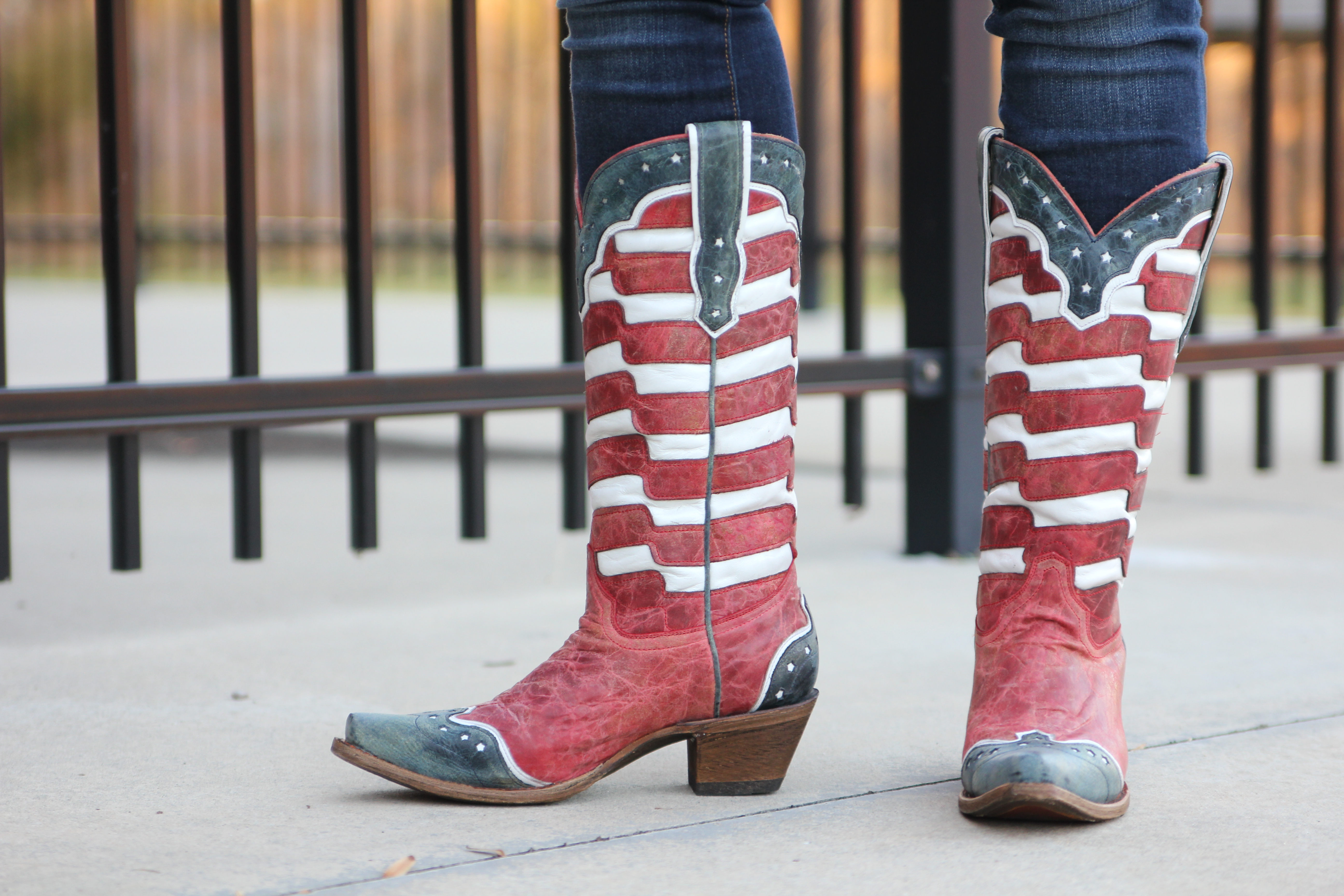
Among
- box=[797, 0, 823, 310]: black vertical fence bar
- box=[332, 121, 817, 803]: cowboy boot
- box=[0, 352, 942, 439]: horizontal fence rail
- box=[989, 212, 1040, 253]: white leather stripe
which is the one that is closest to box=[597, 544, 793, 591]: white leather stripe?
box=[332, 121, 817, 803]: cowboy boot

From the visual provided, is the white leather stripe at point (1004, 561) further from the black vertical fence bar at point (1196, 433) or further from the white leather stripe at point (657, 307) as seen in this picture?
the black vertical fence bar at point (1196, 433)

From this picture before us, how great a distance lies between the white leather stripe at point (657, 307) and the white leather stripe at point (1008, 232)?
0.84 ft

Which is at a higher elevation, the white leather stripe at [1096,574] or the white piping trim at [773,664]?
the white leather stripe at [1096,574]

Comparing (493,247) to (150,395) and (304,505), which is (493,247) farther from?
(150,395)

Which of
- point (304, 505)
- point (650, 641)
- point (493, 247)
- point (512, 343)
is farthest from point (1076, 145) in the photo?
point (493, 247)

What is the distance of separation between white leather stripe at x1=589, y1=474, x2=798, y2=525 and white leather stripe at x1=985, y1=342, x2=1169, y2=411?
8.4 inches

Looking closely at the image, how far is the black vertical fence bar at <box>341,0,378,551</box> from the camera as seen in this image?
1.89m

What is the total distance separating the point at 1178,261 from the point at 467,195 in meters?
1.05

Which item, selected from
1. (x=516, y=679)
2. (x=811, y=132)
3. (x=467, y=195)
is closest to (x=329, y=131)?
(x=811, y=132)

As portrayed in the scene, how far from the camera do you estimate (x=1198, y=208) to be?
115 cm

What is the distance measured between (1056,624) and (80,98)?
1027cm

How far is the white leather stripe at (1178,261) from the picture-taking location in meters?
1.15

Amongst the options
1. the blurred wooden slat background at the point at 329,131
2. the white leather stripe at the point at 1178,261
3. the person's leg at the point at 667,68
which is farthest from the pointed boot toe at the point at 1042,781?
the blurred wooden slat background at the point at 329,131

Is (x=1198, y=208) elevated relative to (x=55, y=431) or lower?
elevated
